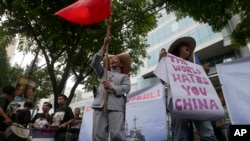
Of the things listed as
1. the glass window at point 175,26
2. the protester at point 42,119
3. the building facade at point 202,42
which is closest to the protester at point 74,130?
the protester at point 42,119

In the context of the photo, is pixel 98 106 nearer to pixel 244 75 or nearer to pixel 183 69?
pixel 183 69

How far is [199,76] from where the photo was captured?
3264mm

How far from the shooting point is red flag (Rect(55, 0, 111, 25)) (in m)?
3.76

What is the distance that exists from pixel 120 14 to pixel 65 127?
507 cm

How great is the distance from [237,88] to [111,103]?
74.5 inches

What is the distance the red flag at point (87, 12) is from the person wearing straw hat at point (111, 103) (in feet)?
2.27

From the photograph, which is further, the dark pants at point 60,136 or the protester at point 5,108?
the dark pants at point 60,136

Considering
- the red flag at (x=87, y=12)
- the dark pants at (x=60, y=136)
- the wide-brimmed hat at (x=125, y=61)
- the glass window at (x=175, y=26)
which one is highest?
the glass window at (x=175, y=26)

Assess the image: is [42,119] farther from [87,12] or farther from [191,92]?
[191,92]

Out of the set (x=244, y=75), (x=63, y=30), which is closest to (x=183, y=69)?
(x=244, y=75)

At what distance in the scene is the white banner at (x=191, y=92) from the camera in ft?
9.09

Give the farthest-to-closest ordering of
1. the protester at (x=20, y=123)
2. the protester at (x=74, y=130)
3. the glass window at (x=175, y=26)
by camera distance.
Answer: the glass window at (x=175, y=26)
the protester at (x=74, y=130)
the protester at (x=20, y=123)

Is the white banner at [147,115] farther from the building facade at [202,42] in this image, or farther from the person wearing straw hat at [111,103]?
the building facade at [202,42]

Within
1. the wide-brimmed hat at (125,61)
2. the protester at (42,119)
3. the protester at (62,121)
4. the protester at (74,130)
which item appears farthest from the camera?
the protester at (74,130)
